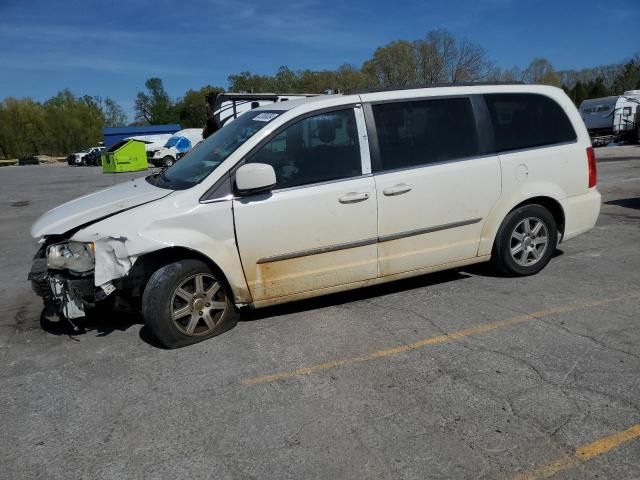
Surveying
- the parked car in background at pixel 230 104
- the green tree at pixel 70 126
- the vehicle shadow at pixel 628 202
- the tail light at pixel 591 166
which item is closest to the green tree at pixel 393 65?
the parked car in background at pixel 230 104

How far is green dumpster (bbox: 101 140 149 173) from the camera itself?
2262 cm

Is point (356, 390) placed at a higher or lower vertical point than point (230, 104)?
lower

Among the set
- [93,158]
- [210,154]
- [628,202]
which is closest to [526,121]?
[210,154]

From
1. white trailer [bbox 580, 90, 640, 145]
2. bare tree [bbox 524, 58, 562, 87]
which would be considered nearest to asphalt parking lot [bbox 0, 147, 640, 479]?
white trailer [bbox 580, 90, 640, 145]

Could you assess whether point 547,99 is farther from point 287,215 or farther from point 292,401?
point 292,401

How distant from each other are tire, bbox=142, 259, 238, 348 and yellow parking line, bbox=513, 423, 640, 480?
8.06ft

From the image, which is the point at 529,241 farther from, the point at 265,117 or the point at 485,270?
the point at 265,117

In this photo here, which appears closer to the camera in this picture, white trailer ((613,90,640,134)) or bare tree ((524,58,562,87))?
white trailer ((613,90,640,134))

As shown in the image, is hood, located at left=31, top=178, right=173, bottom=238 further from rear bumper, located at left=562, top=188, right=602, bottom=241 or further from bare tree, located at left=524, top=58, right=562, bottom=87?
bare tree, located at left=524, top=58, right=562, bottom=87

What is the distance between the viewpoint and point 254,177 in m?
3.78

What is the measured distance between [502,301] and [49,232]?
3.72 metres

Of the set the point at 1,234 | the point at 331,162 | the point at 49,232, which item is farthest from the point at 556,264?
the point at 1,234

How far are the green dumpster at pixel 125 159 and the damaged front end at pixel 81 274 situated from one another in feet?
65.2

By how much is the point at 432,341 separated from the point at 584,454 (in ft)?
4.65
